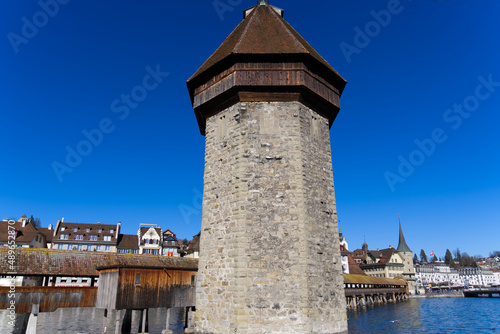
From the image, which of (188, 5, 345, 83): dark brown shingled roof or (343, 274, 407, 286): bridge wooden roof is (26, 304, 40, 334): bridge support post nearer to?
(188, 5, 345, 83): dark brown shingled roof

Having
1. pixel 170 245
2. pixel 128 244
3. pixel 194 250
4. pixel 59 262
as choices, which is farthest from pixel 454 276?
pixel 59 262

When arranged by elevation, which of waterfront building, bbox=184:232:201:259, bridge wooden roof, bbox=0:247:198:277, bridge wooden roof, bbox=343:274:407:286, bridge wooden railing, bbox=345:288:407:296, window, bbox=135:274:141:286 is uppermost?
waterfront building, bbox=184:232:201:259

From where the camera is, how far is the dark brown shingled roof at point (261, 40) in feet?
33.1

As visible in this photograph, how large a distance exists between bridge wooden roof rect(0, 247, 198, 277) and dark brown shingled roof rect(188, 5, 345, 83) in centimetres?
1002

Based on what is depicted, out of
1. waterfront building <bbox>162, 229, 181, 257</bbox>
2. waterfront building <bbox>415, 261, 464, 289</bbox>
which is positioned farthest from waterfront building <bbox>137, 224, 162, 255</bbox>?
waterfront building <bbox>415, 261, 464, 289</bbox>

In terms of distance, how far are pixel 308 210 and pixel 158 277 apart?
31.5 feet

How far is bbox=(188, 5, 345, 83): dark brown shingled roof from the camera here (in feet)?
33.1

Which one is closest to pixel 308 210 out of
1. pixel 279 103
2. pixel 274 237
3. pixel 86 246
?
pixel 274 237

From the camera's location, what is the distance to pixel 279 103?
9.78m

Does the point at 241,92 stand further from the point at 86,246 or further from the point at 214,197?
the point at 86,246

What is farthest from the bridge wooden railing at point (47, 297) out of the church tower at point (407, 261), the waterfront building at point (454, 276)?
the waterfront building at point (454, 276)

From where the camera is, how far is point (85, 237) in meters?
40.4

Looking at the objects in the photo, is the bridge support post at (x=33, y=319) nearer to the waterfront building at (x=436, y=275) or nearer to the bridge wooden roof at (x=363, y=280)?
the bridge wooden roof at (x=363, y=280)

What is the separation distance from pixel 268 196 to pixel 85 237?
127 feet
